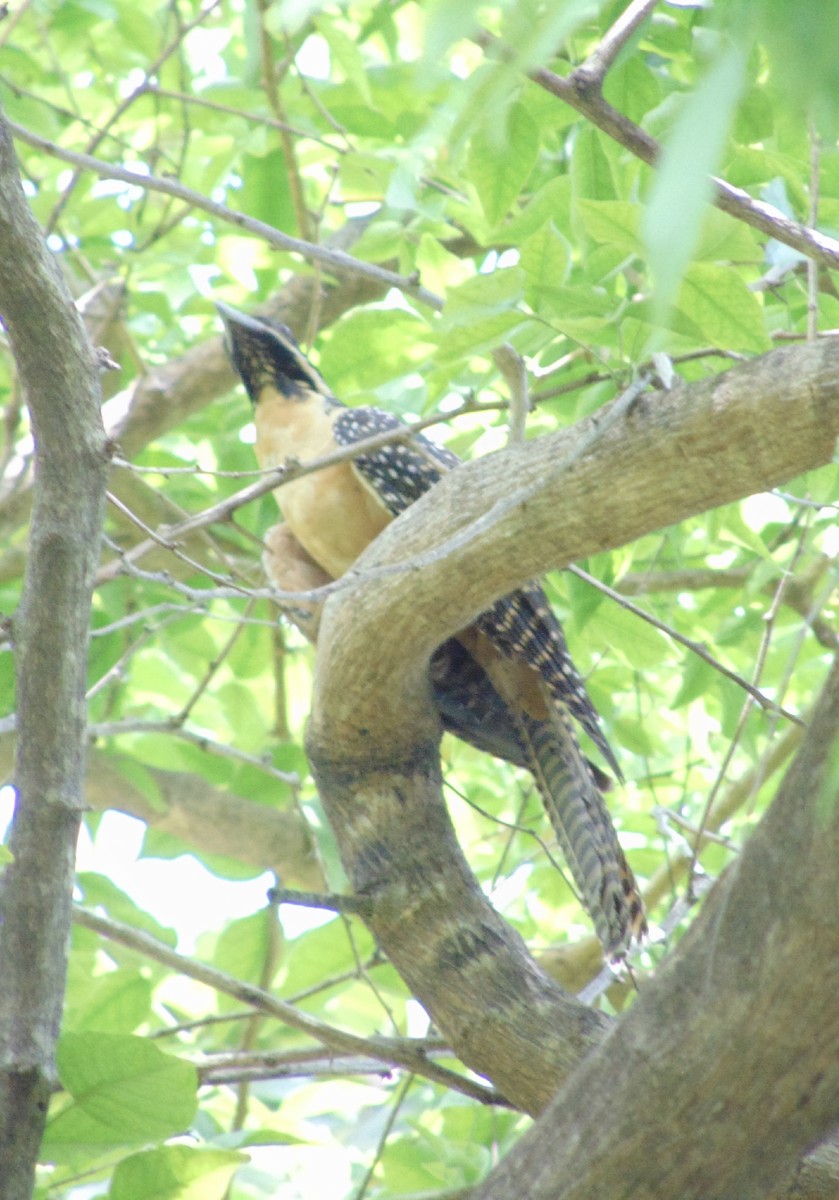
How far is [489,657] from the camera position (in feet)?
10.9

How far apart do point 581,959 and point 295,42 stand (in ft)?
9.39

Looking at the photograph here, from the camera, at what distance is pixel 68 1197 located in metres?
3.05

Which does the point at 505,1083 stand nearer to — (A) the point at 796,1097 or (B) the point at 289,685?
(A) the point at 796,1097

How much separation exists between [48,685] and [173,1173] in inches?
31.7

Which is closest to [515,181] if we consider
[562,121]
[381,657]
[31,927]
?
[562,121]

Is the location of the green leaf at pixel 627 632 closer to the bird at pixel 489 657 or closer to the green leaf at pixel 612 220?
the bird at pixel 489 657

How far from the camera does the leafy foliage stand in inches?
76.9

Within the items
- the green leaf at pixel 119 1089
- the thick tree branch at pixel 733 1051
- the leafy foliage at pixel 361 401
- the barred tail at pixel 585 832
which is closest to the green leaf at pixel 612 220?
the leafy foliage at pixel 361 401

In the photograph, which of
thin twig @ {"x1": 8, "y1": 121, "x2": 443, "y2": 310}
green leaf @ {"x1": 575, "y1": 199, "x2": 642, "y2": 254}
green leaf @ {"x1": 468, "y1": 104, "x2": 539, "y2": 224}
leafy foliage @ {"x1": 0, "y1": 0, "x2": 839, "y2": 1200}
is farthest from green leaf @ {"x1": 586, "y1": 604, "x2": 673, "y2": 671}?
green leaf @ {"x1": 575, "y1": 199, "x2": 642, "y2": 254}

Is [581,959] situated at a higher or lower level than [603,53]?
lower

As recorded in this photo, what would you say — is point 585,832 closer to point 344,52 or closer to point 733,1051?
point 733,1051

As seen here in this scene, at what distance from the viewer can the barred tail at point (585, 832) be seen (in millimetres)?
2789

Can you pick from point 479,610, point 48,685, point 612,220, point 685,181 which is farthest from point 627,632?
point 685,181

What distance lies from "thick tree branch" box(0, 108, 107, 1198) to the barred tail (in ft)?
4.09
